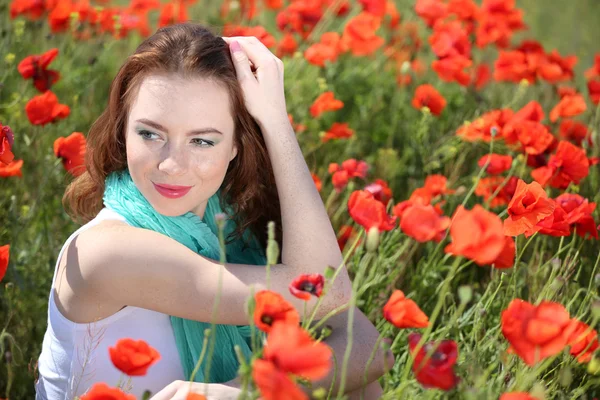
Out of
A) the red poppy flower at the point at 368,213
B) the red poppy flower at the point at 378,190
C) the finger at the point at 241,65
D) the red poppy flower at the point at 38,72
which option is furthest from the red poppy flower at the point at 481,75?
the red poppy flower at the point at 368,213

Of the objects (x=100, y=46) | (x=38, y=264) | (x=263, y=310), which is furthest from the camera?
(x=100, y=46)

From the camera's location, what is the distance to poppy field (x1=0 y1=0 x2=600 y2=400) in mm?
1534

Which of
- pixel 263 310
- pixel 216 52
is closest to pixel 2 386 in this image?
pixel 216 52

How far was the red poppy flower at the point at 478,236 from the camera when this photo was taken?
4.84 feet

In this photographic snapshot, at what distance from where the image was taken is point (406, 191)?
138 inches

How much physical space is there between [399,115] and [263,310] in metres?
2.41

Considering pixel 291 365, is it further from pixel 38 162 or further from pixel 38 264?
pixel 38 162

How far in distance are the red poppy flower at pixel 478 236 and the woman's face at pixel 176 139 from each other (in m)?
0.73

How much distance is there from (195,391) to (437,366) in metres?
0.56

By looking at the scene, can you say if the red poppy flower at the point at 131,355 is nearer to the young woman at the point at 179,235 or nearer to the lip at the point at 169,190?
the young woman at the point at 179,235

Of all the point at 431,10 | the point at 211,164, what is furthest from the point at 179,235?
the point at 431,10

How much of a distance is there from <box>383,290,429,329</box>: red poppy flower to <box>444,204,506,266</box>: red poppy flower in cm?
21

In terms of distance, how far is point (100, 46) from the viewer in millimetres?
3752

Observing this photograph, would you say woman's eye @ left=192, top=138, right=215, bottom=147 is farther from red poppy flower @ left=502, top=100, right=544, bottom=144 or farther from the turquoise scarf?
red poppy flower @ left=502, top=100, right=544, bottom=144
